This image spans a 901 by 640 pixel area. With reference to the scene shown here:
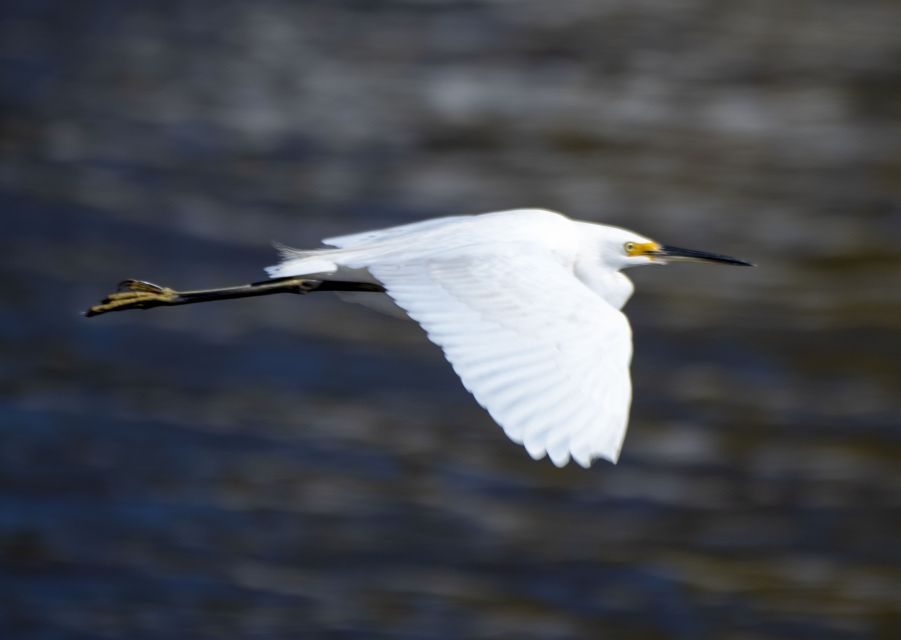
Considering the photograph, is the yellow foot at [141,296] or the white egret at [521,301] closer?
the white egret at [521,301]

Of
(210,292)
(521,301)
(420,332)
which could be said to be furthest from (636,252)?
(420,332)

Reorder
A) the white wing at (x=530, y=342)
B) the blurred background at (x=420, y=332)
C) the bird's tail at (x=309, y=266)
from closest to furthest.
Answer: the white wing at (x=530, y=342) → the bird's tail at (x=309, y=266) → the blurred background at (x=420, y=332)

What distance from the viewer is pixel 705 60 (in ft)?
18.1

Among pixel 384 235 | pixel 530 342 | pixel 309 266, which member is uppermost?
pixel 384 235

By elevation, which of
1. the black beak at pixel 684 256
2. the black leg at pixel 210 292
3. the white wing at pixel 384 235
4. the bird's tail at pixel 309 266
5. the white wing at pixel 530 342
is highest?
the black beak at pixel 684 256

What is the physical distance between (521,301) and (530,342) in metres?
0.10

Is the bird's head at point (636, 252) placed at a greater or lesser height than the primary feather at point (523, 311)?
greater

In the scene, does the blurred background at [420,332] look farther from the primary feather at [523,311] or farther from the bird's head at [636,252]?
the primary feather at [523,311]

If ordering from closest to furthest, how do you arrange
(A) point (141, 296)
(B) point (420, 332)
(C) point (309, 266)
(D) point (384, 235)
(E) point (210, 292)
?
(C) point (309, 266) → (D) point (384, 235) → (E) point (210, 292) → (A) point (141, 296) → (B) point (420, 332)

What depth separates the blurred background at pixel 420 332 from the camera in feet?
14.8

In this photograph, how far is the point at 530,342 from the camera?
2.22 meters

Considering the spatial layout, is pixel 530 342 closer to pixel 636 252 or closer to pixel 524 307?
pixel 524 307

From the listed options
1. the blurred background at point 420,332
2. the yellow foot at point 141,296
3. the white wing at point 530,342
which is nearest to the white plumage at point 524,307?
the white wing at point 530,342

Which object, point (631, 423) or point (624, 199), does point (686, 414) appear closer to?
point (631, 423)
